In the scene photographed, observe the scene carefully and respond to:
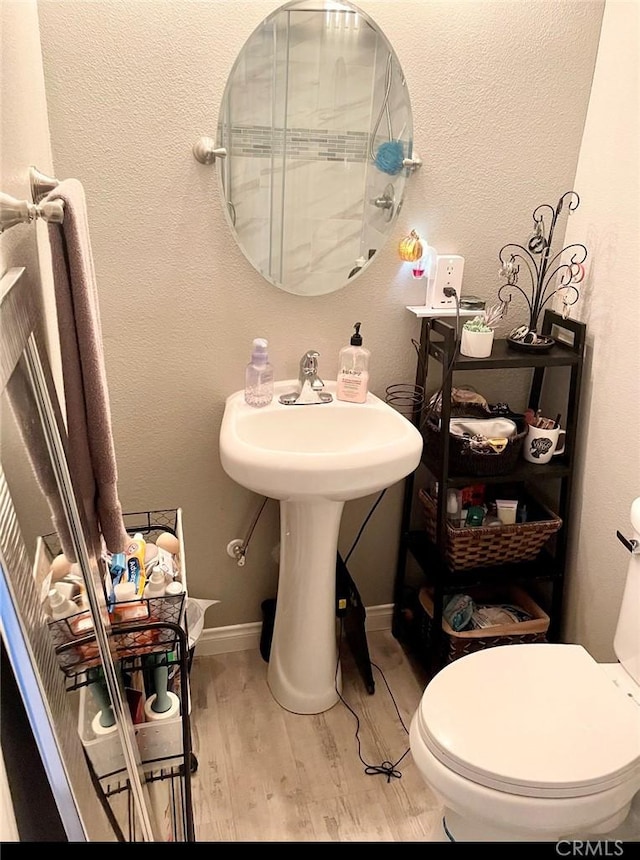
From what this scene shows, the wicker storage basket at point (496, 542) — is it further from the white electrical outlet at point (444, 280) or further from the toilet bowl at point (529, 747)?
the white electrical outlet at point (444, 280)

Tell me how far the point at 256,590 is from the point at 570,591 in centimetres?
96

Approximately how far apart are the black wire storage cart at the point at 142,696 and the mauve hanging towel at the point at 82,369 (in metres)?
0.18

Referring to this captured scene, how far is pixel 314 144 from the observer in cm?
169

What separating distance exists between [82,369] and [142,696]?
2.30 feet

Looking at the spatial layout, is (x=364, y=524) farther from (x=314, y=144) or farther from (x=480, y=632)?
(x=314, y=144)

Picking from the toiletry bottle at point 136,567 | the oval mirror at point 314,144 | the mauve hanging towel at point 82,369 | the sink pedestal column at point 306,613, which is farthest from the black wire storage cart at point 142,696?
the oval mirror at point 314,144

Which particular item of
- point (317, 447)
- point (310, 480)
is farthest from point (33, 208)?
point (317, 447)

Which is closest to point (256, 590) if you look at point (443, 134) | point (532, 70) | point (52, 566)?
point (52, 566)

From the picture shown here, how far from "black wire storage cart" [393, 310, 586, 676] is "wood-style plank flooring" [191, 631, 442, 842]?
0.22 metres

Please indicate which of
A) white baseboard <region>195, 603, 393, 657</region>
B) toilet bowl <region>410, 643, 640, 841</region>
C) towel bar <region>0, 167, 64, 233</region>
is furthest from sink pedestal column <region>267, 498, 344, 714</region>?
towel bar <region>0, 167, 64, 233</region>

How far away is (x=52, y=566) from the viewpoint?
837mm

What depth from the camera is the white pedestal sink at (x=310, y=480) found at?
148 cm

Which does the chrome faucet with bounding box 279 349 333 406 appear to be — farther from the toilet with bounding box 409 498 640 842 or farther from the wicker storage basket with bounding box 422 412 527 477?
the toilet with bounding box 409 498 640 842

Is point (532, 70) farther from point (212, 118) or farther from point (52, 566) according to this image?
point (52, 566)
